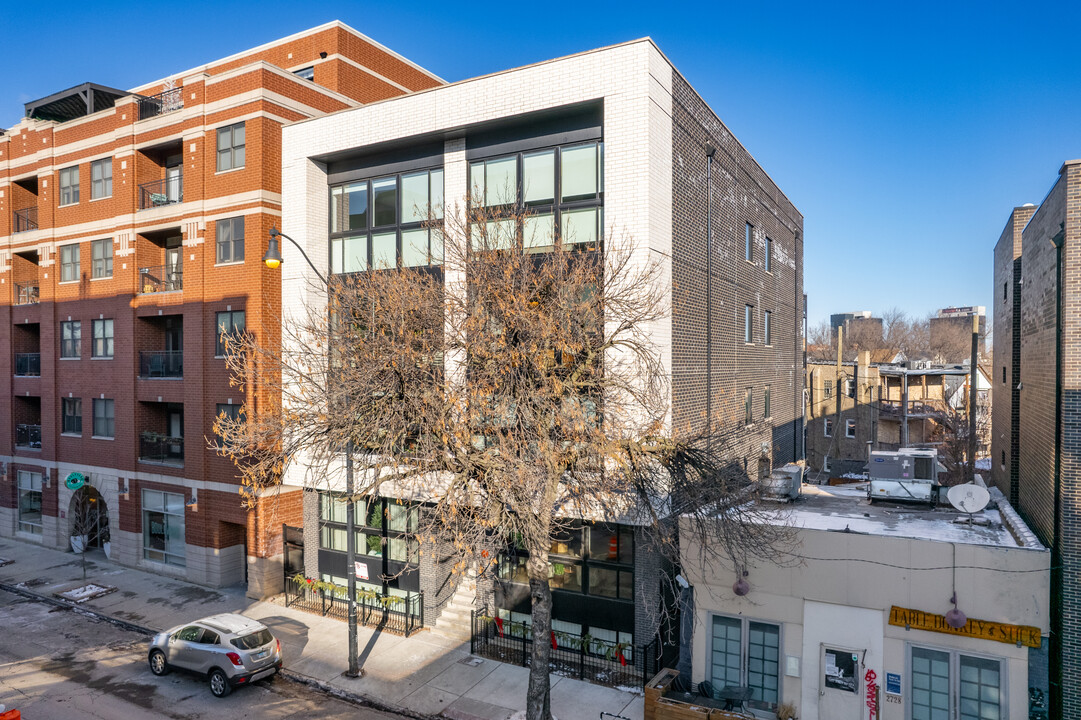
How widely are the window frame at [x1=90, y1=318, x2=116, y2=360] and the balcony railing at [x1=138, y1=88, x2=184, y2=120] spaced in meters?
8.25

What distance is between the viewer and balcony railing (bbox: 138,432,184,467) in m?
24.6

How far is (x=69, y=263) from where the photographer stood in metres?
27.6

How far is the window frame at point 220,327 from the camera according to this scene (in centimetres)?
2175

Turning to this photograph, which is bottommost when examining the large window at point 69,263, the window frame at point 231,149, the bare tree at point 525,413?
the bare tree at point 525,413

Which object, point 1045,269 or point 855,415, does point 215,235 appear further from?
point 855,415

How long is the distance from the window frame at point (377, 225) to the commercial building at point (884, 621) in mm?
10636

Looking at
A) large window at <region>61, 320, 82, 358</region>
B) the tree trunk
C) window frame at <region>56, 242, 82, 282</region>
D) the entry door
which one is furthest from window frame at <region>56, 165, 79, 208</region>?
the entry door

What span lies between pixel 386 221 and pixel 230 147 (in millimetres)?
7457

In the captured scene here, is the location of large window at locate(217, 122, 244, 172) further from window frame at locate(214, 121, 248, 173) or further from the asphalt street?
the asphalt street

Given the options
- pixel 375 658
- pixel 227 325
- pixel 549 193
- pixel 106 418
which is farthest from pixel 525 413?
pixel 106 418

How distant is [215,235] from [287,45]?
10776 millimetres

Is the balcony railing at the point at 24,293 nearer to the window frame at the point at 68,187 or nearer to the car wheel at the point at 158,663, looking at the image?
the window frame at the point at 68,187

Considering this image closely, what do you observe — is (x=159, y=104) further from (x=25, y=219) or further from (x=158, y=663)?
(x=158, y=663)

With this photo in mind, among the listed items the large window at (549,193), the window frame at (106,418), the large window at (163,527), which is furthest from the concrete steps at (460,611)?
the window frame at (106,418)
